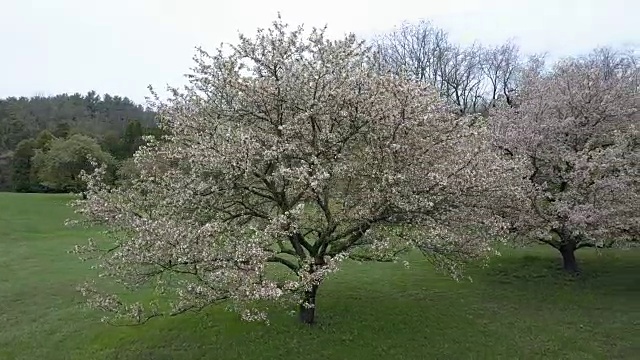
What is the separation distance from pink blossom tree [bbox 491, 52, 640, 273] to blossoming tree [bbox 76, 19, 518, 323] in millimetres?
5357

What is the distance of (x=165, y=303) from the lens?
17906mm

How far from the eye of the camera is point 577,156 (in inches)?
747

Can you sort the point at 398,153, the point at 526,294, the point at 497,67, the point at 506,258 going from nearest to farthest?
the point at 398,153, the point at 526,294, the point at 506,258, the point at 497,67

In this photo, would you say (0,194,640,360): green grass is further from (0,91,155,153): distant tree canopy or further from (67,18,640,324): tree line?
(0,91,155,153): distant tree canopy

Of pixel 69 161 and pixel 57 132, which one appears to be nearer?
pixel 69 161

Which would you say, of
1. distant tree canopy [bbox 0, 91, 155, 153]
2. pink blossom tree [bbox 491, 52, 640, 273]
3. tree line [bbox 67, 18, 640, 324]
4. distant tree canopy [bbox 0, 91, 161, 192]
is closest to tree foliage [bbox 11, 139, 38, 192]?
distant tree canopy [bbox 0, 91, 161, 192]

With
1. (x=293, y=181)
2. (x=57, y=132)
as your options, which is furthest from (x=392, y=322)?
(x=57, y=132)

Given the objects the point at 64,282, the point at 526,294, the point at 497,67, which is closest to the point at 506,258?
the point at 526,294

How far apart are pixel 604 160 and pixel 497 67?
4521 centimetres

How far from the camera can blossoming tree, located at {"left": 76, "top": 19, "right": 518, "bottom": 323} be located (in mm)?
11969

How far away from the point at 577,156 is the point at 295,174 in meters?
12.1

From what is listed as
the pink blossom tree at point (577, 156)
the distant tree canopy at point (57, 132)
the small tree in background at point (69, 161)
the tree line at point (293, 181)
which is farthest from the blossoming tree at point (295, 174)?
the small tree in background at point (69, 161)

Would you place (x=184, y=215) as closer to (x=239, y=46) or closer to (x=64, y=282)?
(x=239, y=46)

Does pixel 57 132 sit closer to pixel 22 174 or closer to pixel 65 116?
pixel 22 174
